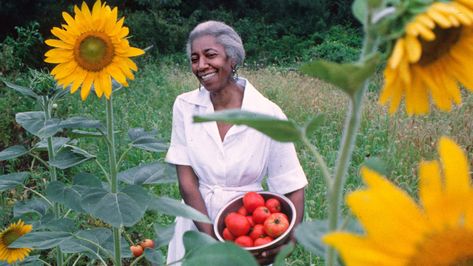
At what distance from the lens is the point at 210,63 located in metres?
2.01

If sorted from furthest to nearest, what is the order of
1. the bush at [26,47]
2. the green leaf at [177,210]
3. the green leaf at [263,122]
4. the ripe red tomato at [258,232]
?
the bush at [26,47]
the ripe red tomato at [258,232]
the green leaf at [177,210]
the green leaf at [263,122]

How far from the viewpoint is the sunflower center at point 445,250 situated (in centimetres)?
36

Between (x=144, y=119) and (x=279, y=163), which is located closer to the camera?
(x=279, y=163)

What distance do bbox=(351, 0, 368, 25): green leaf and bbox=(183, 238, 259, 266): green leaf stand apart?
199mm

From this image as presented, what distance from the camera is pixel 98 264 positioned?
9.36ft

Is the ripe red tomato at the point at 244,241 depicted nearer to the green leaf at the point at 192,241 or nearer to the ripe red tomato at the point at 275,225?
the ripe red tomato at the point at 275,225

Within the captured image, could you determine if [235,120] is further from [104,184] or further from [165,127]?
[165,127]

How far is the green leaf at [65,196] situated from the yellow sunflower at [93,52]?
0.79ft

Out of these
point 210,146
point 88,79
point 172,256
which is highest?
point 88,79

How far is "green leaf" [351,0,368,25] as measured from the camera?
18.8 inches

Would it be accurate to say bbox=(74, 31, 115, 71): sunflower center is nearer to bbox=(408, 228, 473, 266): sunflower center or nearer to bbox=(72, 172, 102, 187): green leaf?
bbox=(72, 172, 102, 187): green leaf

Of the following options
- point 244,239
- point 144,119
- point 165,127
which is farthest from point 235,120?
point 144,119

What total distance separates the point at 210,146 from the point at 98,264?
109 centimetres

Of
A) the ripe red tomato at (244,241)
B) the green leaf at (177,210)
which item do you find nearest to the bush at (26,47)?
the ripe red tomato at (244,241)
